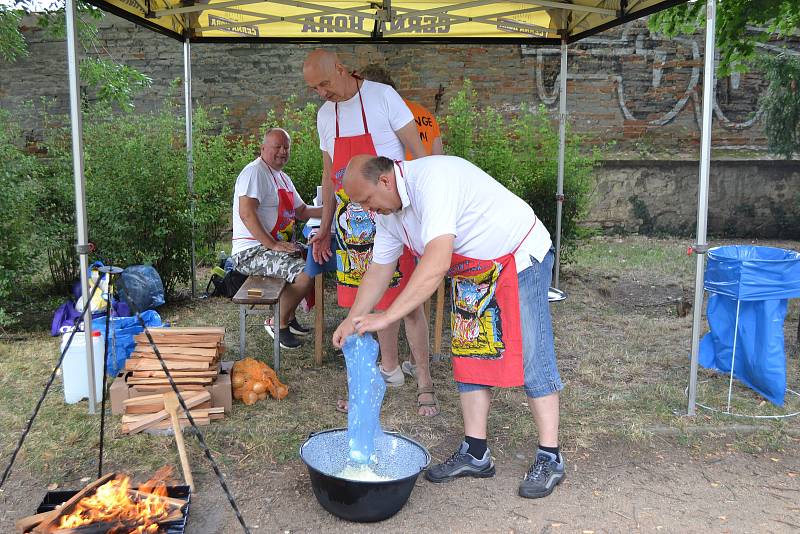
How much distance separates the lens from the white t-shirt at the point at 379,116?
11.7 feet

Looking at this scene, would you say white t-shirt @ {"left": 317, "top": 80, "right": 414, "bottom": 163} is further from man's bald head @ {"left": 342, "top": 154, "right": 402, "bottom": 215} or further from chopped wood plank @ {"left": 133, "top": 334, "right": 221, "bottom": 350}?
chopped wood plank @ {"left": 133, "top": 334, "right": 221, "bottom": 350}

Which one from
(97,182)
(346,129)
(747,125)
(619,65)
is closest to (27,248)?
(97,182)

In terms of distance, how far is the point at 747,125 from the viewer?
10.1 m

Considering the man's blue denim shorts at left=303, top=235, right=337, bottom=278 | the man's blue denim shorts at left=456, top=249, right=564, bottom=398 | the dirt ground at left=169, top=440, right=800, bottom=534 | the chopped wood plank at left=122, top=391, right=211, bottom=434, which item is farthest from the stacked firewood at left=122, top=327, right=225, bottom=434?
the man's blue denim shorts at left=456, top=249, right=564, bottom=398

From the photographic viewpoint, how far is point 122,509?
237 centimetres

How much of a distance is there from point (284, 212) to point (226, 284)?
1.22 meters

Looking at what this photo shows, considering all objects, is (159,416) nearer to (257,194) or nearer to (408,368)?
(408,368)

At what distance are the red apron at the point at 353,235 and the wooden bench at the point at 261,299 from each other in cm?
62

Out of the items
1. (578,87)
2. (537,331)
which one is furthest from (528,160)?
(537,331)

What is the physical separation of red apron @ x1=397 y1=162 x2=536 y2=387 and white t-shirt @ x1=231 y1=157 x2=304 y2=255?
2377 millimetres

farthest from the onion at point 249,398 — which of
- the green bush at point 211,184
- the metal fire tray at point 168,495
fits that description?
the green bush at point 211,184

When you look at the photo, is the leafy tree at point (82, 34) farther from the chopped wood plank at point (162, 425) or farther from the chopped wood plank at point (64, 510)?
the chopped wood plank at point (64, 510)

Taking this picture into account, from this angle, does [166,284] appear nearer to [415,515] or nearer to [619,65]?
[415,515]

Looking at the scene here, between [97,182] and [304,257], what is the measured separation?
2.09 meters
